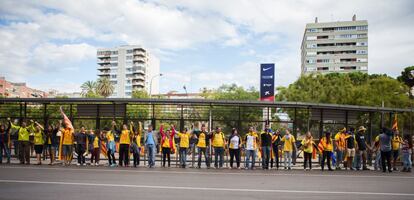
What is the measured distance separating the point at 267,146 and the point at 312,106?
2927 millimetres

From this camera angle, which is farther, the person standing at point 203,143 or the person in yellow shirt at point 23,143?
the person in yellow shirt at point 23,143

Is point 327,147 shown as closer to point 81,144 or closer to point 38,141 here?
point 81,144

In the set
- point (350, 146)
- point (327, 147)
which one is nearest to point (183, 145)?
point (327, 147)

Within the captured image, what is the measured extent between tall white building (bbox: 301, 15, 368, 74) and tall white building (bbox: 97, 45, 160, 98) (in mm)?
63654

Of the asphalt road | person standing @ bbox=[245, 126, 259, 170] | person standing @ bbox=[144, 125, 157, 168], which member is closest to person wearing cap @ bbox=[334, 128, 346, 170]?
person standing @ bbox=[245, 126, 259, 170]

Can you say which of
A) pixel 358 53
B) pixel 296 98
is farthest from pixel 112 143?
pixel 358 53

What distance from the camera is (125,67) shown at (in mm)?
154375

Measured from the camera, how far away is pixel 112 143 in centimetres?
1691

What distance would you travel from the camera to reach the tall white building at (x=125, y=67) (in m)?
153

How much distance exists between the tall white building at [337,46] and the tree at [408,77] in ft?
183

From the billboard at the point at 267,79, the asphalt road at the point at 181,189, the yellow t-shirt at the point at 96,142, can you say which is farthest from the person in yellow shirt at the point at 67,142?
the billboard at the point at 267,79

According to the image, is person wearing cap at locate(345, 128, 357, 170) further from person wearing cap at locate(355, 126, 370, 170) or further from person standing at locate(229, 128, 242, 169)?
person standing at locate(229, 128, 242, 169)

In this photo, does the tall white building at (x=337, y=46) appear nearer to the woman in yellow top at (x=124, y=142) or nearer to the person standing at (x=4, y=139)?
the woman in yellow top at (x=124, y=142)

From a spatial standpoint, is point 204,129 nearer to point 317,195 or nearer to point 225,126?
point 225,126
